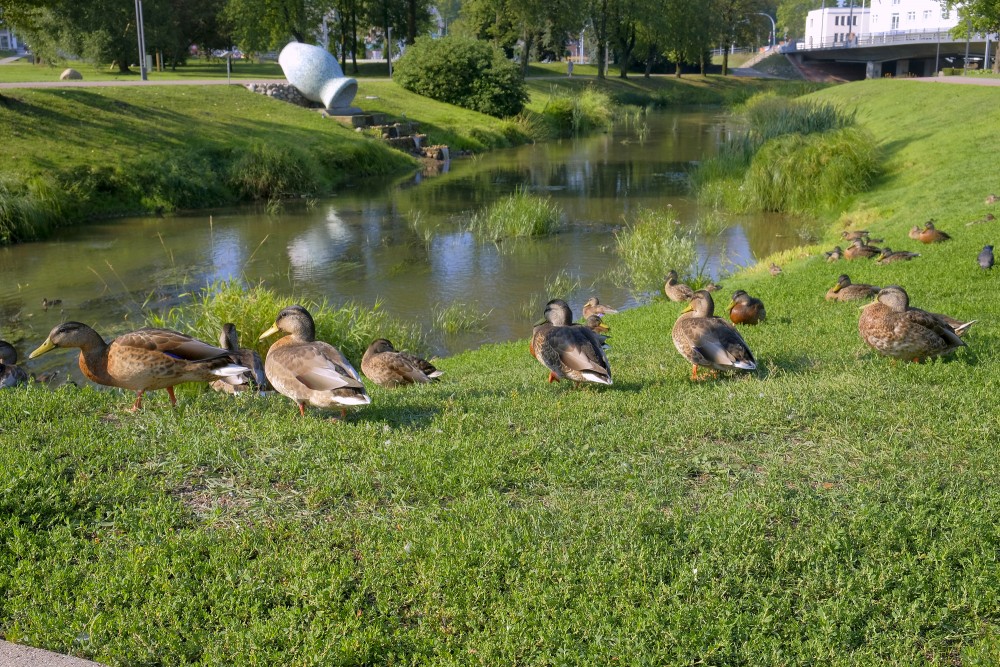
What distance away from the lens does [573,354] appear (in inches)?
285

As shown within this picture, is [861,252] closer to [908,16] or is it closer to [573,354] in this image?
[573,354]

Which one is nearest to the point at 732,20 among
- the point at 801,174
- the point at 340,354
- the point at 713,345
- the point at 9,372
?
the point at 801,174

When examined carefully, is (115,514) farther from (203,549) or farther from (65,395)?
(65,395)

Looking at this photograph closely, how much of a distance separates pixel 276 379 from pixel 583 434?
232 cm

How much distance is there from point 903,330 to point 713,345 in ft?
5.22

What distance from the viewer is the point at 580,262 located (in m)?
18.6

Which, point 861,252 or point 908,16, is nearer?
point 861,252

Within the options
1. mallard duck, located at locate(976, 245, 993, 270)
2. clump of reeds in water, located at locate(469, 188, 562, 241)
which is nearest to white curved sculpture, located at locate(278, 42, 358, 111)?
clump of reeds in water, located at locate(469, 188, 562, 241)

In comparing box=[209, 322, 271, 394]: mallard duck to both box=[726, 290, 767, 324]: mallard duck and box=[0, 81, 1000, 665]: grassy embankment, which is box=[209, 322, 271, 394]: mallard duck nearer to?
box=[0, 81, 1000, 665]: grassy embankment

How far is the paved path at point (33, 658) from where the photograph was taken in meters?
4.12

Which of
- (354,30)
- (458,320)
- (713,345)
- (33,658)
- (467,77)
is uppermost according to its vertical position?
(354,30)

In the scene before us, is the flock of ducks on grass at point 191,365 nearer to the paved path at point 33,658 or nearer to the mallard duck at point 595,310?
the paved path at point 33,658

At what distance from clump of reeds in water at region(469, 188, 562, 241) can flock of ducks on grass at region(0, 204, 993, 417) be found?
11.8 meters

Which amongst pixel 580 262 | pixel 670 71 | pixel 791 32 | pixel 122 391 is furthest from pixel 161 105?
pixel 791 32
